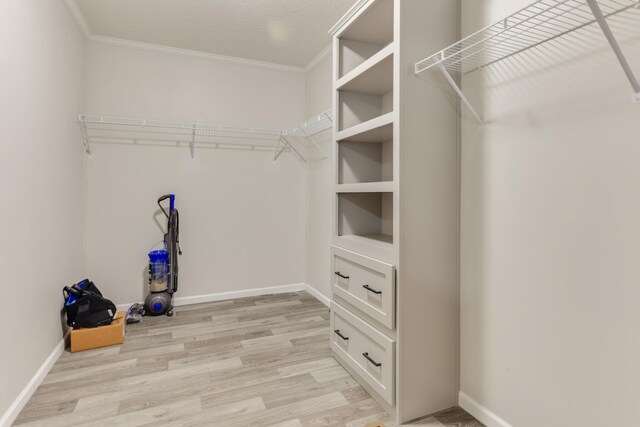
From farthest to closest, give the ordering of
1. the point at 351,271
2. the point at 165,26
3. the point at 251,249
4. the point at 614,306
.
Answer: the point at 251,249 → the point at 165,26 → the point at 351,271 → the point at 614,306

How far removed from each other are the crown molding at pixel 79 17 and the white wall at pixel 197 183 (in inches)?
5.5

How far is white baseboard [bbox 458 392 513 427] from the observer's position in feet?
5.15

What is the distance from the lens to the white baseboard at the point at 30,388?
1.64 m

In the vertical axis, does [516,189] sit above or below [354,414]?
above

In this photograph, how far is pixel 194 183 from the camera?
347cm

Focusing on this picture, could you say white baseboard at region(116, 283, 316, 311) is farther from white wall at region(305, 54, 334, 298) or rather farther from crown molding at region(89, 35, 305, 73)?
crown molding at region(89, 35, 305, 73)

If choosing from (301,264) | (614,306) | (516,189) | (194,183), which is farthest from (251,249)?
(614,306)

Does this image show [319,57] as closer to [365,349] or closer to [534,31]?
[534,31]

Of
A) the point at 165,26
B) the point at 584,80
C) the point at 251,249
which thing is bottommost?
the point at 251,249

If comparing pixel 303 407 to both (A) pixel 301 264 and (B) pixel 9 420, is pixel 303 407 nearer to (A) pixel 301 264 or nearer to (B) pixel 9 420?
(B) pixel 9 420

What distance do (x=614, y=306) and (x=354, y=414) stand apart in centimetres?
123

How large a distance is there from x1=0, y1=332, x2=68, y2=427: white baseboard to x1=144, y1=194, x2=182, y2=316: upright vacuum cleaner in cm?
74

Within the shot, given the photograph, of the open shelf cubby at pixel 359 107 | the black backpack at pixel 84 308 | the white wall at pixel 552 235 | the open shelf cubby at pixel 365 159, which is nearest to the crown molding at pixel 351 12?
the open shelf cubby at pixel 359 107

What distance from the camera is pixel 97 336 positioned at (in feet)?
8.13
